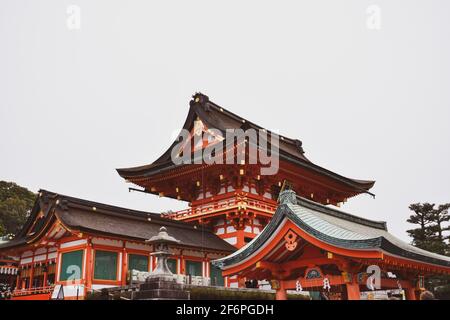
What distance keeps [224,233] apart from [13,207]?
32.6 m

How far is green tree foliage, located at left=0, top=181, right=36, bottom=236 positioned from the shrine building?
23.6 meters

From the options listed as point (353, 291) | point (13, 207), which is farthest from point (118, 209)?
point (13, 207)

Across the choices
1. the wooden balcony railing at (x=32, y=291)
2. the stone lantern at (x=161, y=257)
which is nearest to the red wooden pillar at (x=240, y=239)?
the wooden balcony railing at (x=32, y=291)

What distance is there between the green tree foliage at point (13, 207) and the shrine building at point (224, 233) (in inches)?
929

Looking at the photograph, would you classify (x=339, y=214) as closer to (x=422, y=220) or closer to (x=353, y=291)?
(x=353, y=291)

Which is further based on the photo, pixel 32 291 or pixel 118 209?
pixel 118 209

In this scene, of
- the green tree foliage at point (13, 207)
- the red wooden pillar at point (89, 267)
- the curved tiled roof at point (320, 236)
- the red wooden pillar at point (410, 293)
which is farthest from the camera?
the green tree foliage at point (13, 207)

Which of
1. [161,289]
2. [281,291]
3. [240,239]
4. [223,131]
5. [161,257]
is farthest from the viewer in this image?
[223,131]

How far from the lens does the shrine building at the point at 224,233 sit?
32.7 ft

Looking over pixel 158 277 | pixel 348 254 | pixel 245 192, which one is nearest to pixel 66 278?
pixel 158 277

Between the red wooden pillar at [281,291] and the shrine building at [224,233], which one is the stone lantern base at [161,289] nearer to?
the shrine building at [224,233]

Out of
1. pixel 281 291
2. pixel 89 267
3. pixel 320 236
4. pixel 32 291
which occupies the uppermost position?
pixel 320 236

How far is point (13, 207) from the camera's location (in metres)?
50.0
